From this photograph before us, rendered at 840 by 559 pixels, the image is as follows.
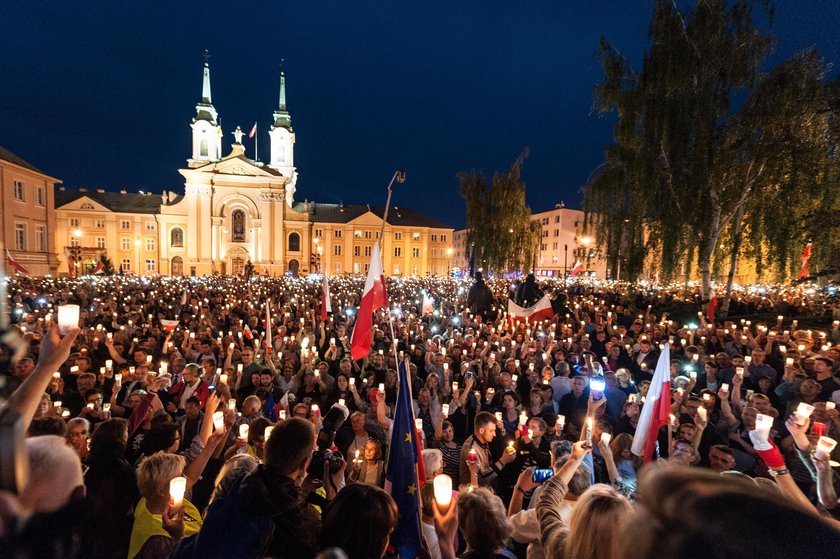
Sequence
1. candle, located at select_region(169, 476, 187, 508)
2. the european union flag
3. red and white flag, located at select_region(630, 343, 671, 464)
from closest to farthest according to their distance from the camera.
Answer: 1. candle, located at select_region(169, 476, 187, 508)
2. the european union flag
3. red and white flag, located at select_region(630, 343, 671, 464)

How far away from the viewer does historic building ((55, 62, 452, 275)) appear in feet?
208

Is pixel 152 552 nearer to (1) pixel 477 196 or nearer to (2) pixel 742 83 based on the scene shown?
(2) pixel 742 83

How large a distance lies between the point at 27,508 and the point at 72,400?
600cm

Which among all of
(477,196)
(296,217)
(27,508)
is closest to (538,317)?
(27,508)

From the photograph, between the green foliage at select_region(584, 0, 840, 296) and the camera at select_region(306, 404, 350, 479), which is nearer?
the camera at select_region(306, 404, 350, 479)

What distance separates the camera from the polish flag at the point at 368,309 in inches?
254

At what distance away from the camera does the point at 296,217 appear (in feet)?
234

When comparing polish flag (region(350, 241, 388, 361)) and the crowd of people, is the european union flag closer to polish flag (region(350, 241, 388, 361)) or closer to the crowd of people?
the crowd of people

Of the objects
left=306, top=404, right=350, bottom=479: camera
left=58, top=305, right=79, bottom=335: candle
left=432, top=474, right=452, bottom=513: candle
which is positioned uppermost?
left=58, top=305, right=79, bottom=335: candle


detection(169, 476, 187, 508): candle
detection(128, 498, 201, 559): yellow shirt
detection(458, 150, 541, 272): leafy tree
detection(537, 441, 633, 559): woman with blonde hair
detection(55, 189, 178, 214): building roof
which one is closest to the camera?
detection(537, 441, 633, 559): woman with blonde hair

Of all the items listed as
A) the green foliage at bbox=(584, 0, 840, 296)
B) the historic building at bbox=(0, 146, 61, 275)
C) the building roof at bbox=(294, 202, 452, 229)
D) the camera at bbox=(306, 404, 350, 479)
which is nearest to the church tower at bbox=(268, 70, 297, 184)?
the building roof at bbox=(294, 202, 452, 229)

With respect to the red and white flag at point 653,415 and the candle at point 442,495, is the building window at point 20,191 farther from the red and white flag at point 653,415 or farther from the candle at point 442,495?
the red and white flag at point 653,415

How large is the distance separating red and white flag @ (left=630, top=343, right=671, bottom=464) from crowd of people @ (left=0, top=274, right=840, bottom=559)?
145mm

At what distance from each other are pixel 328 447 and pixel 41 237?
48768 millimetres
